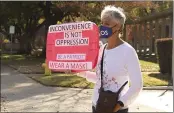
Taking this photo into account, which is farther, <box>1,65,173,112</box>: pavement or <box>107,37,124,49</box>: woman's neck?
<box>1,65,173,112</box>: pavement

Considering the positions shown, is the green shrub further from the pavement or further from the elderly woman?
the elderly woman

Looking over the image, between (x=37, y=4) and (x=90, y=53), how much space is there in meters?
28.1

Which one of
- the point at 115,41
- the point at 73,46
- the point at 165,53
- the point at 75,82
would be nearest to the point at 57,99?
the point at 75,82

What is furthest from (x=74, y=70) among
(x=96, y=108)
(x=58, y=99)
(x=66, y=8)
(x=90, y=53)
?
Answer: (x=66, y=8)

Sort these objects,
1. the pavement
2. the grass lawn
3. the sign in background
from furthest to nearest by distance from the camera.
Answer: the grass lawn, the pavement, the sign in background

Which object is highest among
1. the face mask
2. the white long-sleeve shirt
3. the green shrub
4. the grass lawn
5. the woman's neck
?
the face mask

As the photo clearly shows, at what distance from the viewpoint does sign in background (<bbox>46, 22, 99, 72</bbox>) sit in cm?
377

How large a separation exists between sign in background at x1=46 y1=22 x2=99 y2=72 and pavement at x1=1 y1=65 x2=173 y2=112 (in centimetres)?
561

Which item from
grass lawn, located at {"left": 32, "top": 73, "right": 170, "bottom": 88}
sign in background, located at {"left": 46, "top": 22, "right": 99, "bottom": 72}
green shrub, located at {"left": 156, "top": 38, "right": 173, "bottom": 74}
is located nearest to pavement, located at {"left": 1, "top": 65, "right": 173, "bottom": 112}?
grass lawn, located at {"left": 32, "top": 73, "right": 170, "bottom": 88}

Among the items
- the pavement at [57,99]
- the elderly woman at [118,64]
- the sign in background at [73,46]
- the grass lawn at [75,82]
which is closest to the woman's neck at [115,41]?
the elderly woman at [118,64]

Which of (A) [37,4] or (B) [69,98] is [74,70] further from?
(A) [37,4]

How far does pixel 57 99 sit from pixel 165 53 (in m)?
7.74

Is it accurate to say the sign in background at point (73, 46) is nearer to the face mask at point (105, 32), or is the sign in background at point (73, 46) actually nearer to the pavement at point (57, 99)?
the face mask at point (105, 32)

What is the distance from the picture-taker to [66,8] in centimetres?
2523
